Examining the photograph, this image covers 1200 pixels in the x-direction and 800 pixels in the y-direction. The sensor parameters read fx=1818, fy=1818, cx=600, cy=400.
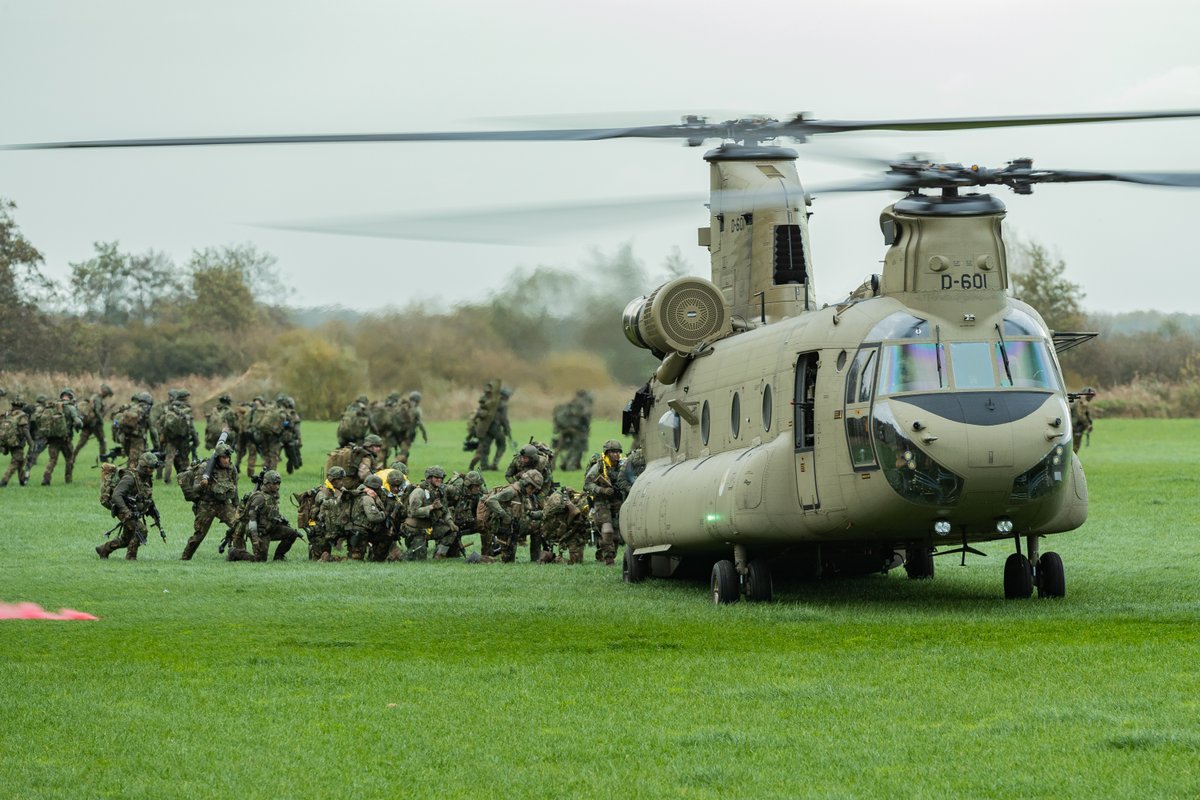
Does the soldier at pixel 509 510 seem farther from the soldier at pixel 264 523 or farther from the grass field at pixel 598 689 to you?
A: the grass field at pixel 598 689

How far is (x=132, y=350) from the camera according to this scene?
55781 mm

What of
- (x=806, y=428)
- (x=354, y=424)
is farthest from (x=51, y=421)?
(x=806, y=428)

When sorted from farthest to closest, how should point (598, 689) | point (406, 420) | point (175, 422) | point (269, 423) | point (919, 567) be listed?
point (406, 420)
point (269, 423)
point (175, 422)
point (919, 567)
point (598, 689)

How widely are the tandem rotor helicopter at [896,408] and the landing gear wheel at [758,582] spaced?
0.02 m

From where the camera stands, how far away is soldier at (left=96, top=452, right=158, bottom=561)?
23500 millimetres

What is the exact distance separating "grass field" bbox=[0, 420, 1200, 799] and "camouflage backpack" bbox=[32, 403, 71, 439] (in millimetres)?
15183

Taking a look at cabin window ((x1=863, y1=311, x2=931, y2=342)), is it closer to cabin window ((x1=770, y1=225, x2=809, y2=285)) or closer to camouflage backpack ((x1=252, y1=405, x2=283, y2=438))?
cabin window ((x1=770, y1=225, x2=809, y2=285))

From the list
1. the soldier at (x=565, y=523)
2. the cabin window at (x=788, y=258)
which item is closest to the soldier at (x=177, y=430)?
the soldier at (x=565, y=523)

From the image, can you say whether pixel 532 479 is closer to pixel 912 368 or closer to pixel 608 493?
pixel 608 493

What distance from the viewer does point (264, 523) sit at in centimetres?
2391

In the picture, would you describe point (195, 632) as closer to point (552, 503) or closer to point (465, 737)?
point (465, 737)

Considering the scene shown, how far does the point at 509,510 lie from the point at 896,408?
32.0ft

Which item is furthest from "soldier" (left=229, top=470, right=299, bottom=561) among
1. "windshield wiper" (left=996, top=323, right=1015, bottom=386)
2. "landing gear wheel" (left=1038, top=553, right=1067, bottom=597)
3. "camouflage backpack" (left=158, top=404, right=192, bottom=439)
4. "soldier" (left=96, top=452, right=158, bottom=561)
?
"windshield wiper" (left=996, top=323, right=1015, bottom=386)

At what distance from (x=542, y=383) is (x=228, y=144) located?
16.7 meters
